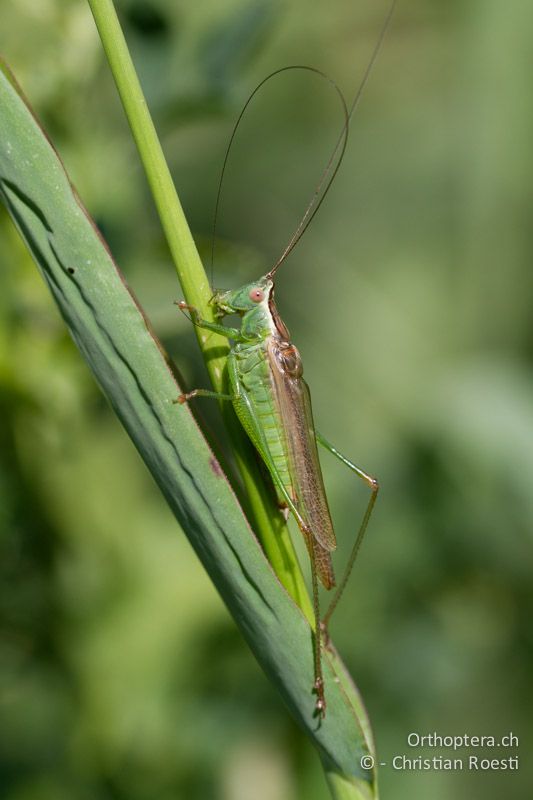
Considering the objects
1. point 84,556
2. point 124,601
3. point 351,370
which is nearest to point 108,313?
point 84,556

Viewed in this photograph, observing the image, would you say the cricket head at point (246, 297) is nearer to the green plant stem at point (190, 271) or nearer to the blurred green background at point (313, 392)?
the blurred green background at point (313, 392)

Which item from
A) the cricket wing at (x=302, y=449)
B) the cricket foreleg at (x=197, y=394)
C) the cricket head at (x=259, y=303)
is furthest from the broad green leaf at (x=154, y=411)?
the cricket head at (x=259, y=303)

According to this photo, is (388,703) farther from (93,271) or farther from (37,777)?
(93,271)

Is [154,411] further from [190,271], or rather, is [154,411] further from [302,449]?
[302,449]

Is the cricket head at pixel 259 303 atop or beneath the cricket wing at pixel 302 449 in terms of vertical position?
atop

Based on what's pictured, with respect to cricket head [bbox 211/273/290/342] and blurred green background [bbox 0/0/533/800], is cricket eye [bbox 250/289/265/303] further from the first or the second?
blurred green background [bbox 0/0/533/800]

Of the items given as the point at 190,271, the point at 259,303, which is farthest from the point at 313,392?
the point at 190,271

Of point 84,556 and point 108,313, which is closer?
point 108,313

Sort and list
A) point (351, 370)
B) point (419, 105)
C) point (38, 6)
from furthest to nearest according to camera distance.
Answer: point (419, 105)
point (351, 370)
point (38, 6)
